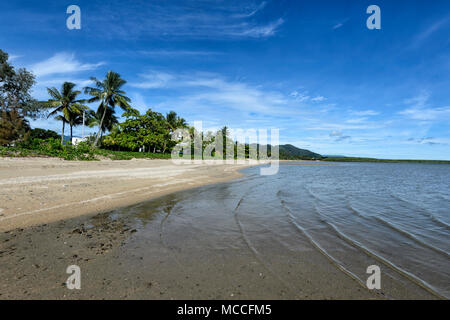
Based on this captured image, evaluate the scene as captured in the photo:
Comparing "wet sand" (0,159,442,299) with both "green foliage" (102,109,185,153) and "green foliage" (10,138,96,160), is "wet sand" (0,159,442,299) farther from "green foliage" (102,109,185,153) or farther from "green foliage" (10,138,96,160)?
"green foliage" (102,109,185,153)

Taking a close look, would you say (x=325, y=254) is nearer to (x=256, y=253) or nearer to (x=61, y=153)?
(x=256, y=253)

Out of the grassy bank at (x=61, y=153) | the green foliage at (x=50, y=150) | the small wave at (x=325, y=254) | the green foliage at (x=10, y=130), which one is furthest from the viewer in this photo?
the green foliage at (x=10, y=130)

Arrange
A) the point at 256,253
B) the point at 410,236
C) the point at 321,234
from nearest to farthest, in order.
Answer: the point at 256,253, the point at 321,234, the point at 410,236

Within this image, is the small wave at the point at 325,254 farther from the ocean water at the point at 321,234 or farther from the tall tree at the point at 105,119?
the tall tree at the point at 105,119

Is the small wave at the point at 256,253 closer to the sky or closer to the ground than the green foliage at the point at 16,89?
closer to the ground

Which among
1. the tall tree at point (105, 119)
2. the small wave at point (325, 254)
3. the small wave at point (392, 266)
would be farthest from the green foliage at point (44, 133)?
the small wave at point (392, 266)

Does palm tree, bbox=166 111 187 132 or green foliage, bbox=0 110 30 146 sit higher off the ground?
palm tree, bbox=166 111 187 132

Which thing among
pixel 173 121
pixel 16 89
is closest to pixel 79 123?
pixel 16 89

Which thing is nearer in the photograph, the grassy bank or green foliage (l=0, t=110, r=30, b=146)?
the grassy bank

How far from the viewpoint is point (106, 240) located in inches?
174

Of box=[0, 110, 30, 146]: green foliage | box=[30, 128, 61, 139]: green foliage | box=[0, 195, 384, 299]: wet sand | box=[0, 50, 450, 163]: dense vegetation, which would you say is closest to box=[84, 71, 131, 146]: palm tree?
box=[0, 50, 450, 163]: dense vegetation

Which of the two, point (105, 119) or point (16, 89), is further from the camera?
point (105, 119)
